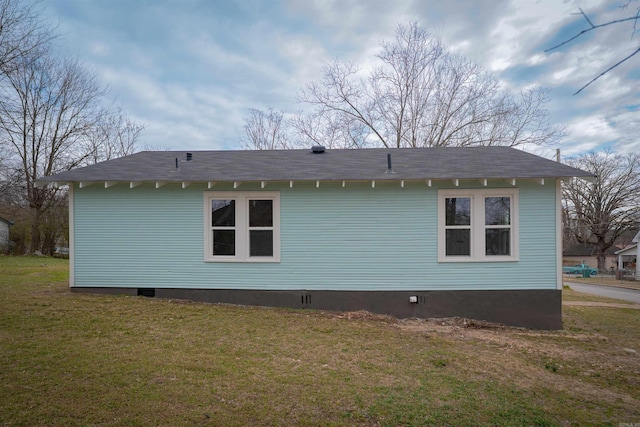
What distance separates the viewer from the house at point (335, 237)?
312 inches

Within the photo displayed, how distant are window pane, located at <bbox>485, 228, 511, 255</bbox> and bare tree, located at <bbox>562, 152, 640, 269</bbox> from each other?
30.9 meters

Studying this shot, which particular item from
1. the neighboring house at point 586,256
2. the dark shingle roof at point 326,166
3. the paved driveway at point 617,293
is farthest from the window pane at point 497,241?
the neighboring house at point 586,256

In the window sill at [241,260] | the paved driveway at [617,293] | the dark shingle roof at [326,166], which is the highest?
the dark shingle roof at [326,166]

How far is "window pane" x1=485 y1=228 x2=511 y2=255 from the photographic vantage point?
8.04 m

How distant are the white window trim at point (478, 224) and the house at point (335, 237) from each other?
2 centimetres

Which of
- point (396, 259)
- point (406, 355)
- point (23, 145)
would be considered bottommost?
point (406, 355)

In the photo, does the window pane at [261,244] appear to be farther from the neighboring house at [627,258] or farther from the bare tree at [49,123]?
the neighboring house at [627,258]

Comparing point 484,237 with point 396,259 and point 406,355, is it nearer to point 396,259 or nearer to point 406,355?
point 396,259

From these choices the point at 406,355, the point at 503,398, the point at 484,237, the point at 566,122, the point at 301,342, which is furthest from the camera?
the point at 566,122

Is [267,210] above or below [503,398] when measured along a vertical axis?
→ above

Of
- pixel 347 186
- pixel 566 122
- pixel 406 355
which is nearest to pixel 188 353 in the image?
pixel 406 355

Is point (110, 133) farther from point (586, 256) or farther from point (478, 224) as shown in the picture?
point (586, 256)

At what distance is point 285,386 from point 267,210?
4.97 m

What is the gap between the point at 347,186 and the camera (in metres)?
8.25
